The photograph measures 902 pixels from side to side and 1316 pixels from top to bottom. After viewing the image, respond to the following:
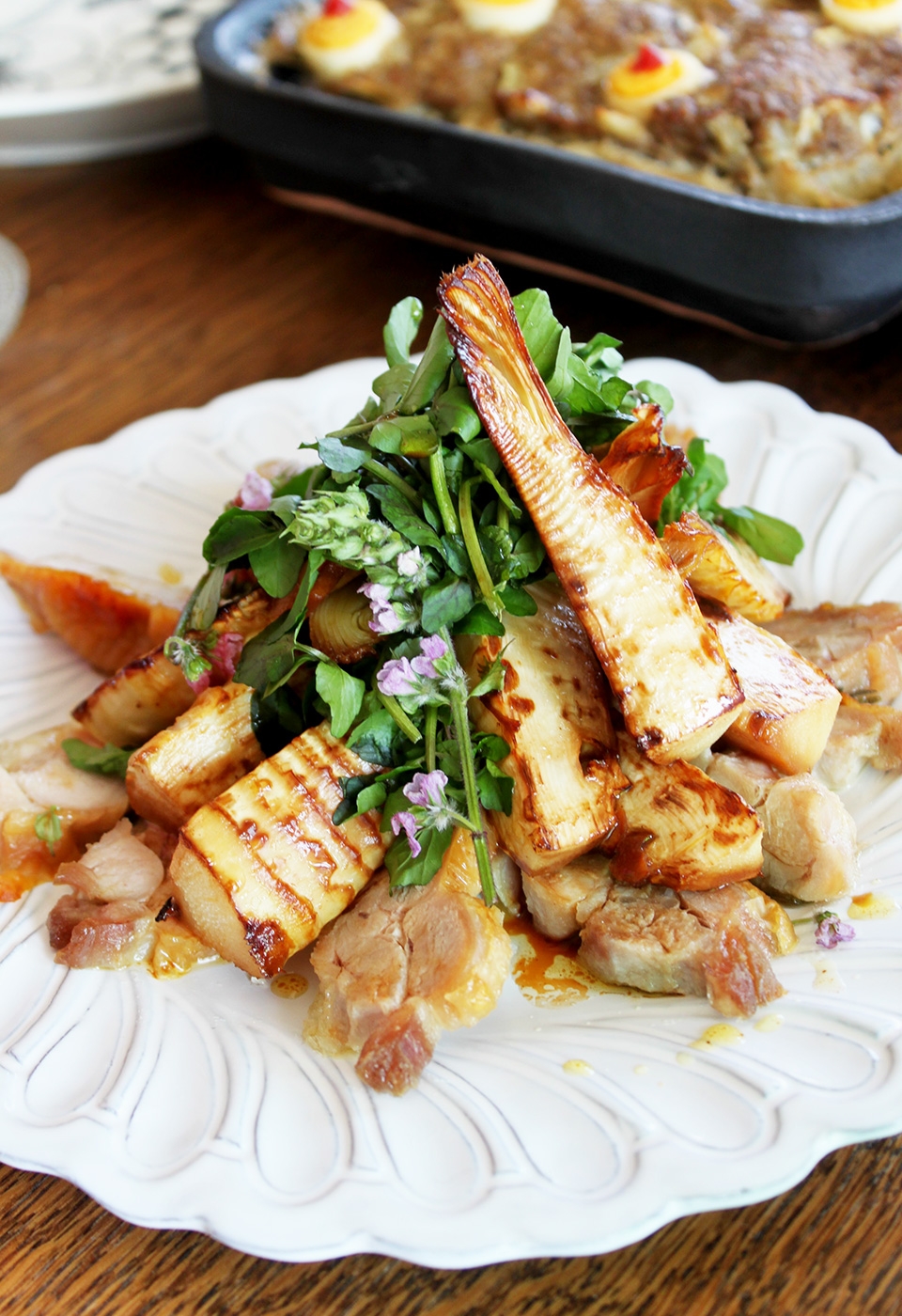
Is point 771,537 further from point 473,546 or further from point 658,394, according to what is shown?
point 473,546

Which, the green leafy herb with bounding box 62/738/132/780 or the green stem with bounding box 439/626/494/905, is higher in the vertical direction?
the green stem with bounding box 439/626/494/905

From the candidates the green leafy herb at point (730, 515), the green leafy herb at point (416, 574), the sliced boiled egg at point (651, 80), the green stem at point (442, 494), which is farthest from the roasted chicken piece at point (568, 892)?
the sliced boiled egg at point (651, 80)

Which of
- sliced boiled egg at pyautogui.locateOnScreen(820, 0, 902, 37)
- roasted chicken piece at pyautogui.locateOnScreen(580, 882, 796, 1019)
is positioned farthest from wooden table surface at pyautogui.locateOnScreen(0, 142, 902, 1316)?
sliced boiled egg at pyautogui.locateOnScreen(820, 0, 902, 37)

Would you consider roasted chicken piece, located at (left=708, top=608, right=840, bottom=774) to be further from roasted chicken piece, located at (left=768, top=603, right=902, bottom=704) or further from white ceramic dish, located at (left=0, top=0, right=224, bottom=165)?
white ceramic dish, located at (left=0, top=0, right=224, bottom=165)

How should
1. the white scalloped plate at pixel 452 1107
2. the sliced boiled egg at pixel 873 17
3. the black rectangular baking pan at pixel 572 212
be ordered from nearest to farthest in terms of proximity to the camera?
the white scalloped plate at pixel 452 1107 → the black rectangular baking pan at pixel 572 212 → the sliced boiled egg at pixel 873 17

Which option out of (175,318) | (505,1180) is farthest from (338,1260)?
(175,318)

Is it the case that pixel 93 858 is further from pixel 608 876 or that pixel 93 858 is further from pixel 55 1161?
pixel 608 876

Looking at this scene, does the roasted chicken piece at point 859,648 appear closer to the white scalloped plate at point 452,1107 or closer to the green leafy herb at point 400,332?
the white scalloped plate at point 452,1107

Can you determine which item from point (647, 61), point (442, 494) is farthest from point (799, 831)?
point (647, 61)
